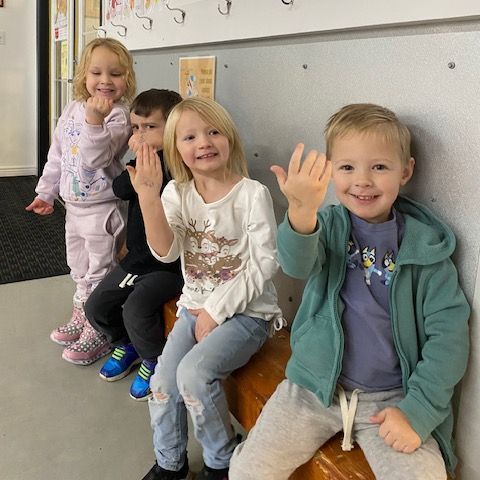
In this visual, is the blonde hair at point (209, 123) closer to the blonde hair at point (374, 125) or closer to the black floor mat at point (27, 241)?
the blonde hair at point (374, 125)

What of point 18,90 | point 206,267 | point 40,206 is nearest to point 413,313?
point 206,267

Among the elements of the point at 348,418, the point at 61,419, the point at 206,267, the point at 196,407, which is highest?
the point at 206,267

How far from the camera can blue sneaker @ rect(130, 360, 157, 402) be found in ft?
5.52

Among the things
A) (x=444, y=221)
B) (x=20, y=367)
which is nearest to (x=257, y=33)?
(x=444, y=221)

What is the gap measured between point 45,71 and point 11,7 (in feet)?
1.75

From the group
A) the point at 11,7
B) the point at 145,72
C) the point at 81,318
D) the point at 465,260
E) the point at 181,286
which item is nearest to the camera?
the point at 465,260

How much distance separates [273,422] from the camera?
1.06 meters

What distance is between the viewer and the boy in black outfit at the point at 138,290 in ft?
5.33

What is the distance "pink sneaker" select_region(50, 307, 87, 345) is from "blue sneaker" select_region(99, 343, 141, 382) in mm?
224

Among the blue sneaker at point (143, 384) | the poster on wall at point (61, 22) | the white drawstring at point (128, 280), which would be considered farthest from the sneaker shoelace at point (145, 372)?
the poster on wall at point (61, 22)

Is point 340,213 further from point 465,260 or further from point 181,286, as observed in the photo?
point 181,286

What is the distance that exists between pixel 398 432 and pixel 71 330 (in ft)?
4.58

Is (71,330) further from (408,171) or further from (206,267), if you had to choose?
(408,171)

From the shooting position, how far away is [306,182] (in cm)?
93
